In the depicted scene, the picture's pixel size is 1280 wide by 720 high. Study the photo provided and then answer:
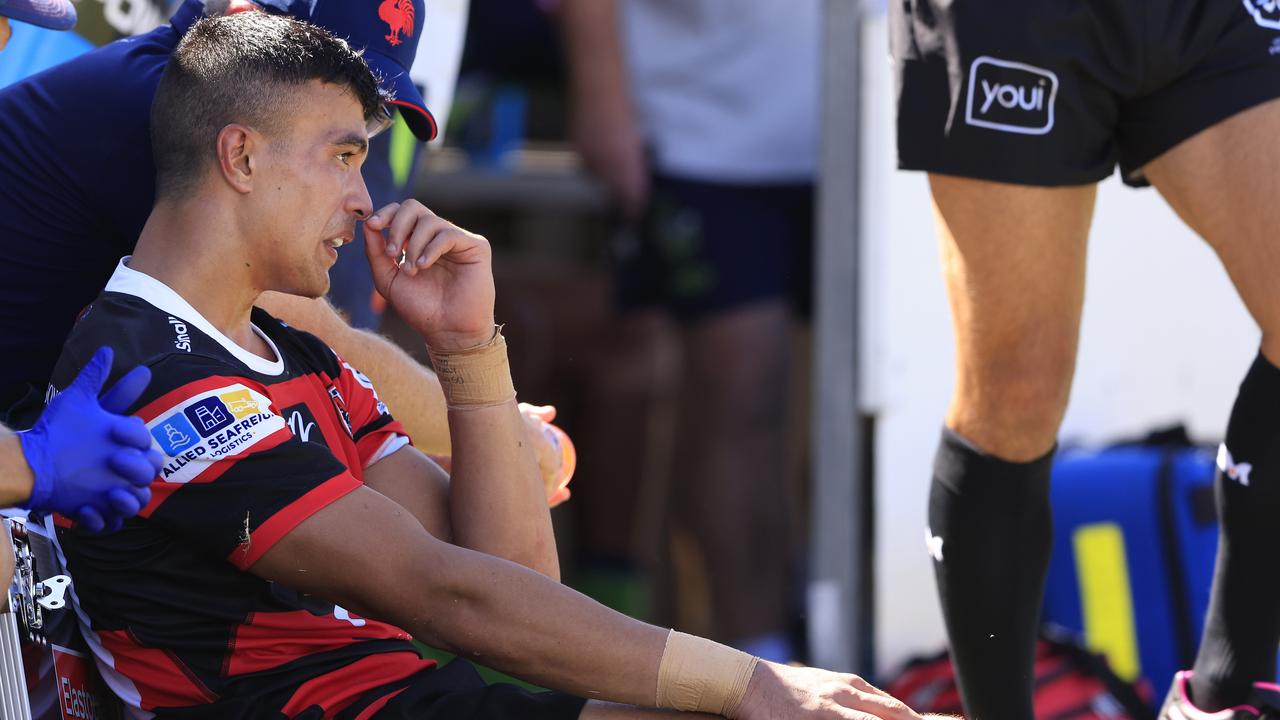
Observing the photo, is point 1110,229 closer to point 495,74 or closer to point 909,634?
point 909,634

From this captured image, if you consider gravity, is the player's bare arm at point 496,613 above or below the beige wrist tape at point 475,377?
below

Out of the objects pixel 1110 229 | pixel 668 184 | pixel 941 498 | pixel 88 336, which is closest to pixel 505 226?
pixel 668 184

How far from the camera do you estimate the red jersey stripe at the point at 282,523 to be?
1.97 m

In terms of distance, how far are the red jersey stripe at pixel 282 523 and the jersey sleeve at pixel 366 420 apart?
38 centimetres

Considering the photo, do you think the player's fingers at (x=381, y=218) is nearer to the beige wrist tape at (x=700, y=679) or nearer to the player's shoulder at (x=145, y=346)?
the player's shoulder at (x=145, y=346)

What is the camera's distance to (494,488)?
94.0 inches

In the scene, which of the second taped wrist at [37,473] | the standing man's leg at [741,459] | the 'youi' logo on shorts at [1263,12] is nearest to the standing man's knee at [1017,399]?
the 'youi' logo on shorts at [1263,12]

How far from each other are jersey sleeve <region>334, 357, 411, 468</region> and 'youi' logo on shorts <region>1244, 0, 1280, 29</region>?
1.49m

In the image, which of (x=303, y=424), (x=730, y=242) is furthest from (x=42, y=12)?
(x=730, y=242)

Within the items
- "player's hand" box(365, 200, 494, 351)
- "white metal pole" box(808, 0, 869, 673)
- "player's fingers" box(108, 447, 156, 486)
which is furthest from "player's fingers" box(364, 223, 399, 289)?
"white metal pole" box(808, 0, 869, 673)

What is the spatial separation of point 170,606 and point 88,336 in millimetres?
345

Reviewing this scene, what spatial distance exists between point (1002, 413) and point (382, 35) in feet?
3.88

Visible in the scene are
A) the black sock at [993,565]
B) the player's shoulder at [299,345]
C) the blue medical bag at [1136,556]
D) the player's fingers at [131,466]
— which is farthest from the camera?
the blue medical bag at [1136,556]

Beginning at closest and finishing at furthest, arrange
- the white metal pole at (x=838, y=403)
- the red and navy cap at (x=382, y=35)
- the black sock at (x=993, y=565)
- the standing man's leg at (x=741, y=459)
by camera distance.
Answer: the red and navy cap at (x=382, y=35), the black sock at (x=993, y=565), the white metal pole at (x=838, y=403), the standing man's leg at (x=741, y=459)
